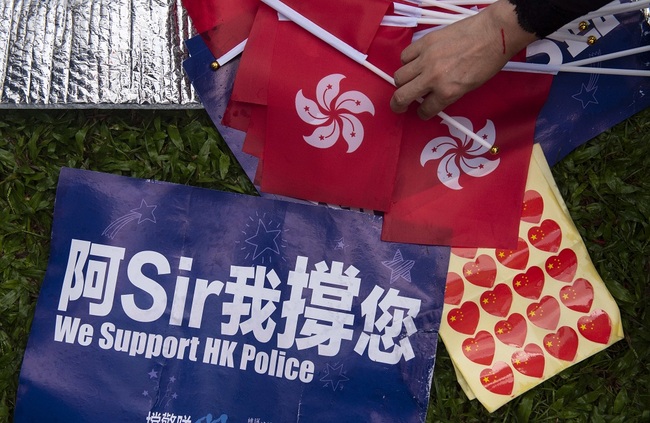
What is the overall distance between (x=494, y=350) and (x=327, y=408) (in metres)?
0.31

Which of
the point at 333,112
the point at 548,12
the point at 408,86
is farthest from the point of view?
the point at 333,112

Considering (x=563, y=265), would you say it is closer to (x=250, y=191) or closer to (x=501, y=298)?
(x=501, y=298)

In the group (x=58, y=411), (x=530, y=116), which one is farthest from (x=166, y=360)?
(x=530, y=116)

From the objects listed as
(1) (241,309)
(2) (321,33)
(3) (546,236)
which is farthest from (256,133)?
(3) (546,236)

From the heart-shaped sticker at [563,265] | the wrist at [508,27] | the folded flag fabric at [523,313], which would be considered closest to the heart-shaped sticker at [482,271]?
the folded flag fabric at [523,313]

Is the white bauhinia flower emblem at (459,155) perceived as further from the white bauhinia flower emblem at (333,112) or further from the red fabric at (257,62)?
the red fabric at (257,62)

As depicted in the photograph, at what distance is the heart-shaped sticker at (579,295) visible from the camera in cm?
116

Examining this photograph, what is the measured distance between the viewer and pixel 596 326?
3.81ft

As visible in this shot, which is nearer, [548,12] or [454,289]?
[548,12]

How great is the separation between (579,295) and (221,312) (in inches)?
25.3

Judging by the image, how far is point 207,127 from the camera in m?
1.16

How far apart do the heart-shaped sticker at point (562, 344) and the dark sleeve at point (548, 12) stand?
1.76 ft

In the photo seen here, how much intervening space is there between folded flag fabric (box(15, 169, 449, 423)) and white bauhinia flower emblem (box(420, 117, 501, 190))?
0.14m

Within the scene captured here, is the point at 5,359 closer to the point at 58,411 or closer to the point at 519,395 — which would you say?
the point at 58,411
